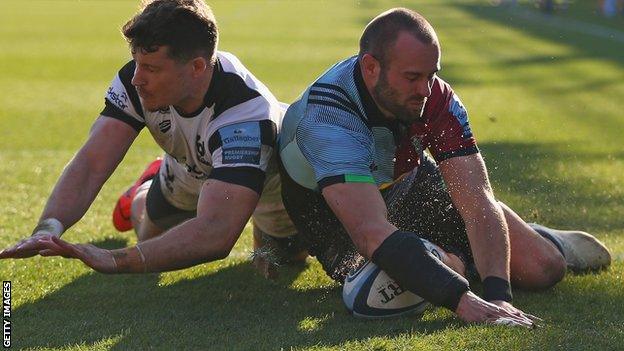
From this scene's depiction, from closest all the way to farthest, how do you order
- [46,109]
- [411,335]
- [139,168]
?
[411,335], [139,168], [46,109]

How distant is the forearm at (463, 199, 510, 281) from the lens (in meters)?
5.08

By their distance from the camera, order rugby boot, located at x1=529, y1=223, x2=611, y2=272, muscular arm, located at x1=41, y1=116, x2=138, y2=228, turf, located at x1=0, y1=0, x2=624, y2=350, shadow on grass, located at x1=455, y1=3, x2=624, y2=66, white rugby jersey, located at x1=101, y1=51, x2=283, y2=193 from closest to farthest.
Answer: turf, located at x1=0, y1=0, x2=624, y2=350
white rugby jersey, located at x1=101, y1=51, x2=283, y2=193
muscular arm, located at x1=41, y1=116, x2=138, y2=228
rugby boot, located at x1=529, y1=223, x2=611, y2=272
shadow on grass, located at x1=455, y1=3, x2=624, y2=66

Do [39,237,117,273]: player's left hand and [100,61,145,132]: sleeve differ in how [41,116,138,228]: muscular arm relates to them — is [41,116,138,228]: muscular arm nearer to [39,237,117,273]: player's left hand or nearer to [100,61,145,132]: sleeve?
[100,61,145,132]: sleeve

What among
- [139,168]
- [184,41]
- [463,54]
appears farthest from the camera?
[463,54]

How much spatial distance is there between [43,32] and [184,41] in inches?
732

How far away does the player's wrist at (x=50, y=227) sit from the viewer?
5.18 metres

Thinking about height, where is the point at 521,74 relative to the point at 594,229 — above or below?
below

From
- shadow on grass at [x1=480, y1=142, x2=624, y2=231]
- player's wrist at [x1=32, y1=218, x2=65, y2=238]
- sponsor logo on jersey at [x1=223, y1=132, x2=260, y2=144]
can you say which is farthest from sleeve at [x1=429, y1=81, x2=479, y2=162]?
shadow on grass at [x1=480, y1=142, x2=624, y2=231]

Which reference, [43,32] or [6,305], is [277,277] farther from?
[43,32]

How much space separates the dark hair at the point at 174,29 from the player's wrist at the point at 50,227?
0.88 meters

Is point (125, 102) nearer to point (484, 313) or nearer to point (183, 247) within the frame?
point (183, 247)

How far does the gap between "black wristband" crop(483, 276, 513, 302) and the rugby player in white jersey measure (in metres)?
1.08

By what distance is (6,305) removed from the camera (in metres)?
5.25

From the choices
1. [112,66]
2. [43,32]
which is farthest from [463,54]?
[43,32]
